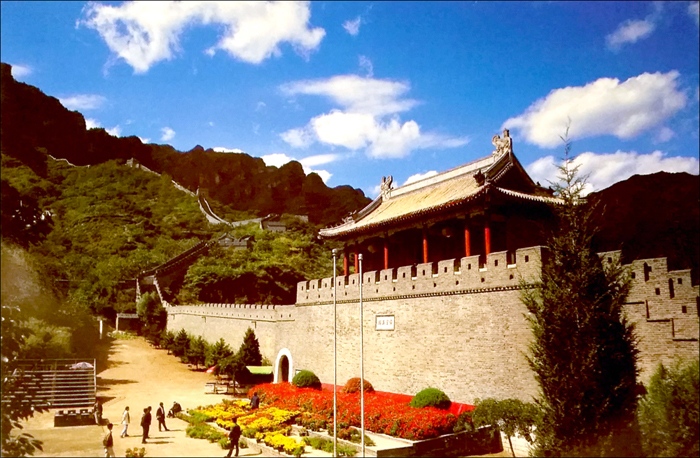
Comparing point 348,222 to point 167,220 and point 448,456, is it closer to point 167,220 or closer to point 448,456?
→ point 448,456

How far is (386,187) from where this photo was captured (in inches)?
1119

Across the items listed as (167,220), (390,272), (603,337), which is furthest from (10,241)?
(167,220)

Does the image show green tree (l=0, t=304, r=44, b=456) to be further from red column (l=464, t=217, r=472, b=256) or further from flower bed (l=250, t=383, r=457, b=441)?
red column (l=464, t=217, r=472, b=256)

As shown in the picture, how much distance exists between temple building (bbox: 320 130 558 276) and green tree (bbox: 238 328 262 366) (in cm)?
671

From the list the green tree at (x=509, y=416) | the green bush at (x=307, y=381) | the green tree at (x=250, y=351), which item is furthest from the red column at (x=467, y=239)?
the green tree at (x=250, y=351)

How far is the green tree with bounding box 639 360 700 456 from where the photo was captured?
9922 millimetres

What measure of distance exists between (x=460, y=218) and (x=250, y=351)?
13.4 meters

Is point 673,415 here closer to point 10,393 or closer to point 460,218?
point 460,218

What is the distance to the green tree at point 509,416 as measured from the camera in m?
13.7

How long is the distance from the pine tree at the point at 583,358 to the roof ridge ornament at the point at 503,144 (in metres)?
9.57

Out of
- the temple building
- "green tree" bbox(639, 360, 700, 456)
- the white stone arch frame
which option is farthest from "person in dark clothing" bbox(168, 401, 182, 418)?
"green tree" bbox(639, 360, 700, 456)

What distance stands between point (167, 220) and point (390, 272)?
44.9m

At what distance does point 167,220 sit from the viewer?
194 ft

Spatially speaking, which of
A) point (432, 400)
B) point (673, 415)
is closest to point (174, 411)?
point (432, 400)
